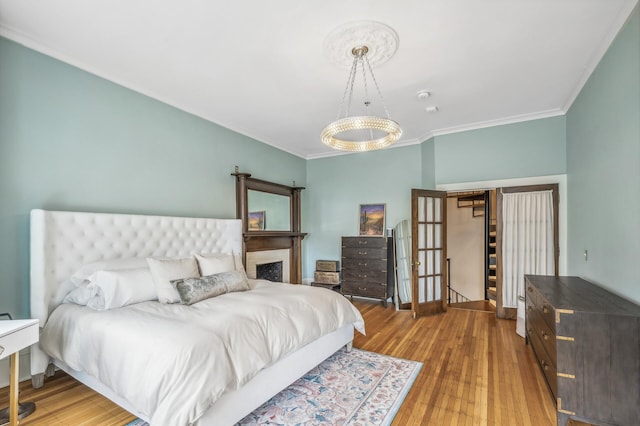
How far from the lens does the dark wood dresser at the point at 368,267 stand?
4996mm

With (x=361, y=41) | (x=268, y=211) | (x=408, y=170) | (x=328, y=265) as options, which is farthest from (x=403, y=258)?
(x=361, y=41)

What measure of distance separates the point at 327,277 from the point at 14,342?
170 inches

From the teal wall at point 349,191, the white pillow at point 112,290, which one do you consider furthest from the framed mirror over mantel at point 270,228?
the white pillow at point 112,290

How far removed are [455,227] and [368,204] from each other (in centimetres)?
281

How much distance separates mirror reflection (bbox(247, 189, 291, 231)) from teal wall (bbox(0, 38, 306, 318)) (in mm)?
640

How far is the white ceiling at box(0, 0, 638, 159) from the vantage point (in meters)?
2.13

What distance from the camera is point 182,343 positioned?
1.71 meters

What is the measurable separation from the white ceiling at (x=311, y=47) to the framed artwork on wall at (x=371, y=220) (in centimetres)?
204

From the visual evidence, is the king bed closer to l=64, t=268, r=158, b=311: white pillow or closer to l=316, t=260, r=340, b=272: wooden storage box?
l=64, t=268, r=158, b=311: white pillow

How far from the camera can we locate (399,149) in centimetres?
534

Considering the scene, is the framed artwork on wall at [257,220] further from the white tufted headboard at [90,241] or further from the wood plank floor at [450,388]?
the wood plank floor at [450,388]

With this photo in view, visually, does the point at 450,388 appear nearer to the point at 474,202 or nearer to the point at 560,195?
the point at 560,195

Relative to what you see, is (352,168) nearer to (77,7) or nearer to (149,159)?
(149,159)

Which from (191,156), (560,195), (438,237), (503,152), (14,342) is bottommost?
(14,342)
